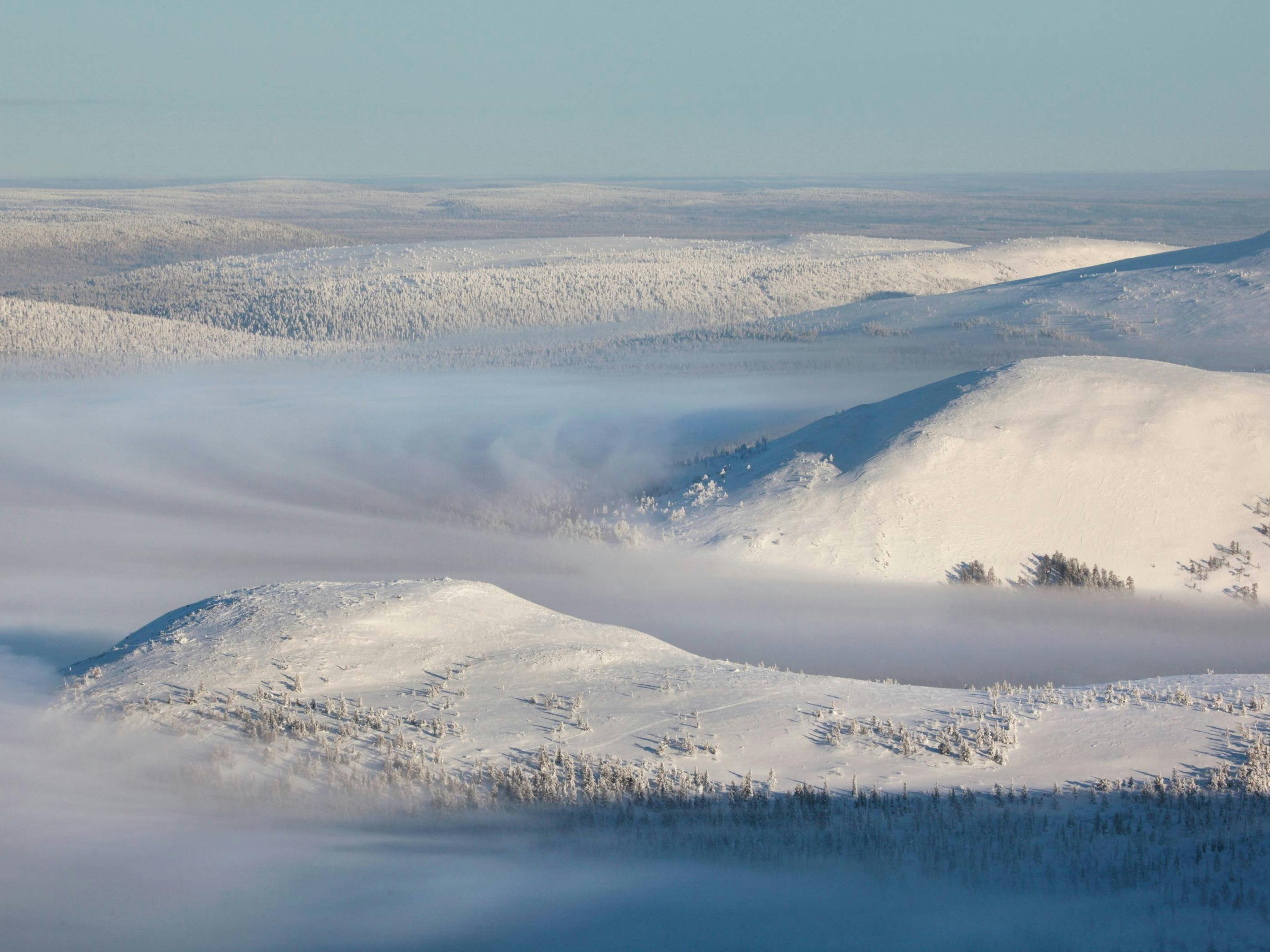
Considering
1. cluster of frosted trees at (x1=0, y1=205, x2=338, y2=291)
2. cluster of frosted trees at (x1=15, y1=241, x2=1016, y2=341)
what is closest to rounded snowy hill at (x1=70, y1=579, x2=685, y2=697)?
cluster of frosted trees at (x1=15, y1=241, x2=1016, y2=341)

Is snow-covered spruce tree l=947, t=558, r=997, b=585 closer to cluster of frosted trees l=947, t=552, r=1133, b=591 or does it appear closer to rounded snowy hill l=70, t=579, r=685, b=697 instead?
cluster of frosted trees l=947, t=552, r=1133, b=591

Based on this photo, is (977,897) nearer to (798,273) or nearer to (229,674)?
(229,674)

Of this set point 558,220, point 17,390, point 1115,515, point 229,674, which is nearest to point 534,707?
point 229,674

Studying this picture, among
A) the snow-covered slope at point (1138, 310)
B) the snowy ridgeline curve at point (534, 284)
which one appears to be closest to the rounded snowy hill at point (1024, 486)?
the snow-covered slope at point (1138, 310)

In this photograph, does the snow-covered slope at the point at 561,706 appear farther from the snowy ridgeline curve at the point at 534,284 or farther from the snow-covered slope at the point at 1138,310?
the snowy ridgeline curve at the point at 534,284

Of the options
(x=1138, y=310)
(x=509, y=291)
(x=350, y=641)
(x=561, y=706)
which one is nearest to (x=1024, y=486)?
(x=561, y=706)

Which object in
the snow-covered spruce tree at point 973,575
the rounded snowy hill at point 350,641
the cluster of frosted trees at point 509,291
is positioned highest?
the cluster of frosted trees at point 509,291

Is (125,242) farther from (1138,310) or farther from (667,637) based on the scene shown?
(667,637)
